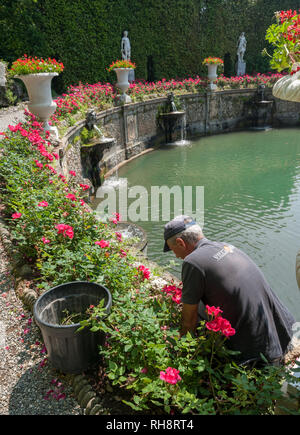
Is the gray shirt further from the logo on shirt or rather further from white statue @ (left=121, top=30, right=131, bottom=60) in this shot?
white statue @ (left=121, top=30, right=131, bottom=60)

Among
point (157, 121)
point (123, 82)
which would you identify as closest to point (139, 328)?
point (123, 82)

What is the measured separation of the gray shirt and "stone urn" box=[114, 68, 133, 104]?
36.6ft

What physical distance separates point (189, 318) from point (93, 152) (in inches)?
300


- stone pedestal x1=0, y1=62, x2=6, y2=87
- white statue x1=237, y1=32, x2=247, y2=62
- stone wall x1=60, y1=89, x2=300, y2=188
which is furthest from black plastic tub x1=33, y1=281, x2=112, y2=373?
white statue x1=237, y1=32, x2=247, y2=62

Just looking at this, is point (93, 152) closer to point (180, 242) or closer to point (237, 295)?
point (180, 242)

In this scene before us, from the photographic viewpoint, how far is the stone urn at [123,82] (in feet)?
39.8

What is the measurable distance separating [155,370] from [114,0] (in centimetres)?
1794

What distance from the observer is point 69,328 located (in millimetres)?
2039

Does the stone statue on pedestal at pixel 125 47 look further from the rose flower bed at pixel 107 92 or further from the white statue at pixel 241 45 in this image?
the white statue at pixel 241 45

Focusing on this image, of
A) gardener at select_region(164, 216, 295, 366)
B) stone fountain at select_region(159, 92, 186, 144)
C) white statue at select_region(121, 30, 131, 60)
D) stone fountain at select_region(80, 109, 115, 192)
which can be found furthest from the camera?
white statue at select_region(121, 30, 131, 60)

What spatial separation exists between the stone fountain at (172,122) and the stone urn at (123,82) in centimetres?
257

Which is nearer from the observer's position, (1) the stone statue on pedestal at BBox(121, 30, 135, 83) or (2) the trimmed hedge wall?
(2) the trimmed hedge wall

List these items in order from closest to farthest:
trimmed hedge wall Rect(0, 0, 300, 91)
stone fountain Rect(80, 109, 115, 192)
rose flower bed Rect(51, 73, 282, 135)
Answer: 1. stone fountain Rect(80, 109, 115, 192)
2. rose flower bed Rect(51, 73, 282, 135)
3. trimmed hedge wall Rect(0, 0, 300, 91)

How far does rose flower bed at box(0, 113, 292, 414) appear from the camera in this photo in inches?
69.3
